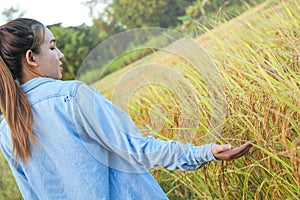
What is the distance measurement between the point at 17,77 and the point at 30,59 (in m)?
0.09

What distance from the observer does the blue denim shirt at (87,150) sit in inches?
71.0

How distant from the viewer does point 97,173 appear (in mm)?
1932

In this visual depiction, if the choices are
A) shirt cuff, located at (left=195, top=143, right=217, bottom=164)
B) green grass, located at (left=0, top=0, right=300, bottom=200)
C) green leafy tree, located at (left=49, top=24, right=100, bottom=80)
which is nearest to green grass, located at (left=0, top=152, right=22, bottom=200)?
green grass, located at (left=0, top=0, right=300, bottom=200)

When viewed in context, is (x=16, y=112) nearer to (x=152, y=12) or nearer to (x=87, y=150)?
(x=87, y=150)

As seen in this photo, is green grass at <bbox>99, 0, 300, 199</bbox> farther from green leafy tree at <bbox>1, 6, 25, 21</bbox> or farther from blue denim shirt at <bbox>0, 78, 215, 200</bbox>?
green leafy tree at <bbox>1, 6, 25, 21</bbox>

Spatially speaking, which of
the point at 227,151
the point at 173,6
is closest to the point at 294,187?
the point at 227,151

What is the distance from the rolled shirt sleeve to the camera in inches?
70.2

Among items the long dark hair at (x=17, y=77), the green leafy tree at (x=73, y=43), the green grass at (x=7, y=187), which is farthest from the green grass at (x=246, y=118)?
the green leafy tree at (x=73, y=43)

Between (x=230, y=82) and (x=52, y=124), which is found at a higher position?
(x=52, y=124)

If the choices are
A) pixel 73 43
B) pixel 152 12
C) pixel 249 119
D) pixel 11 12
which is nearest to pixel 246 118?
pixel 249 119

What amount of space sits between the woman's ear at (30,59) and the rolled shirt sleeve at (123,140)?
23 centimetres

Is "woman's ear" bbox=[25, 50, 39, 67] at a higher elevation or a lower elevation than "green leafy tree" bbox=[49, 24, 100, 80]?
higher

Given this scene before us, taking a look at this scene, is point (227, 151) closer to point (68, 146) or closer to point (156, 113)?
point (68, 146)

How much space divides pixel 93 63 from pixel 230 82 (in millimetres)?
771
